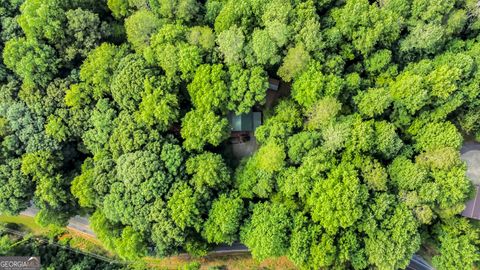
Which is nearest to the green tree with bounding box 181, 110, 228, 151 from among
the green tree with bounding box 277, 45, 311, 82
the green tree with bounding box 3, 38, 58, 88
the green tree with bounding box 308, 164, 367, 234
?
the green tree with bounding box 277, 45, 311, 82

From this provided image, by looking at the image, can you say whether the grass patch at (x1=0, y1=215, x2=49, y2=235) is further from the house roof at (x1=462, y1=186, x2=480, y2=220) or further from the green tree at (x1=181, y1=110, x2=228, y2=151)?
the house roof at (x1=462, y1=186, x2=480, y2=220)

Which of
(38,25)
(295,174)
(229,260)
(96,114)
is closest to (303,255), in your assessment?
(295,174)

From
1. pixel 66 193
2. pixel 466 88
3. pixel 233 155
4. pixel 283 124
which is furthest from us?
pixel 233 155

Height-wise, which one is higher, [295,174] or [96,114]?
[96,114]

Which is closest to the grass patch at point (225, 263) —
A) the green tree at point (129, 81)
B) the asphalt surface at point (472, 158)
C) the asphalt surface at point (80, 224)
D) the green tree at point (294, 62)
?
the asphalt surface at point (80, 224)

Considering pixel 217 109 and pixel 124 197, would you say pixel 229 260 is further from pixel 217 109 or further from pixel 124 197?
pixel 217 109

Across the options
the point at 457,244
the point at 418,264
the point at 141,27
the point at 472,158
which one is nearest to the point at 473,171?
the point at 472,158

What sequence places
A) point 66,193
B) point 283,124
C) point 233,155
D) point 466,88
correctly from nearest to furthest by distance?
1. point 466,88
2. point 283,124
3. point 66,193
4. point 233,155
